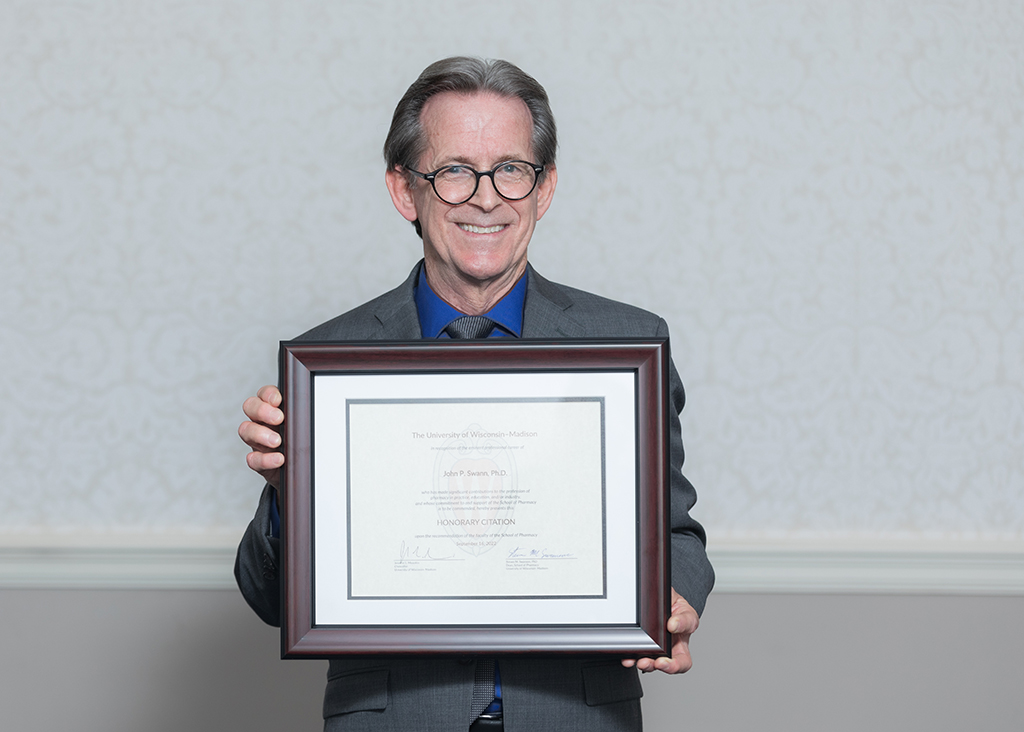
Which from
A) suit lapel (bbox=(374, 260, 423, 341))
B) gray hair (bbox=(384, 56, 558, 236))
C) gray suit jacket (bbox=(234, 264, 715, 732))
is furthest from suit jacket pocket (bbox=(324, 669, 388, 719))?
gray hair (bbox=(384, 56, 558, 236))

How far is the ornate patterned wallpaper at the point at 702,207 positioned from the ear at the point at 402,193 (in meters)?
0.79

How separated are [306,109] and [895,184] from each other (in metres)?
1.46

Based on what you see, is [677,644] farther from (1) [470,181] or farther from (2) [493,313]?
(1) [470,181]

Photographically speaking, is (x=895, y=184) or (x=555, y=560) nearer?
(x=555, y=560)

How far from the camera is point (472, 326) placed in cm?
133

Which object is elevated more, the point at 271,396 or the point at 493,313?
the point at 493,313

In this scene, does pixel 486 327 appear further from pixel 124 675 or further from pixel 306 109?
pixel 124 675

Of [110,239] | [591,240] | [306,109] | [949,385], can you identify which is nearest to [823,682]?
[949,385]

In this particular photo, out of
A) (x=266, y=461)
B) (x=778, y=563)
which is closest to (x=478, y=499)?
(x=266, y=461)

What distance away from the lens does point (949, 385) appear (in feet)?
7.09

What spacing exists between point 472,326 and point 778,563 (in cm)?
121
